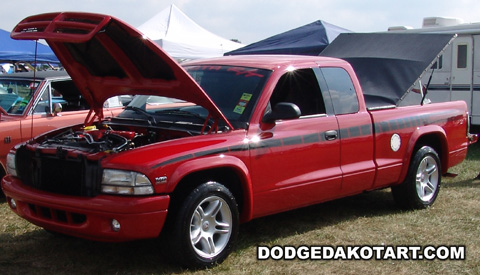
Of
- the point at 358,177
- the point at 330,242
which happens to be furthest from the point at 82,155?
the point at 358,177

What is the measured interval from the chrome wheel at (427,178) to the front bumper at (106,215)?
344 centimetres

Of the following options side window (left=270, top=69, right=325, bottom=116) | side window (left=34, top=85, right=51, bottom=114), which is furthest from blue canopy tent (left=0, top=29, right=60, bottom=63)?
side window (left=270, top=69, right=325, bottom=116)

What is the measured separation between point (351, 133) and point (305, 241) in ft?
3.80

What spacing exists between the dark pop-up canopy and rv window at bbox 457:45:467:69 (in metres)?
5.30

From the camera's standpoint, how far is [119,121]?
539cm

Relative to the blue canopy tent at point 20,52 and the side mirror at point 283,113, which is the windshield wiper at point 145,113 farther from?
the blue canopy tent at point 20,52

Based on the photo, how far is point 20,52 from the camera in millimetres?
16156

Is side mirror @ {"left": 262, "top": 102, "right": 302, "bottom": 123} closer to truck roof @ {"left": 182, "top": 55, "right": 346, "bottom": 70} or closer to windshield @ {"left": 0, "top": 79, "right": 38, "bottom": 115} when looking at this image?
truck roof @ {"left": 182, "top": 55, "right": 346, "bottom": 70}

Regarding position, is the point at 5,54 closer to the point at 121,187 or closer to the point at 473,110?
the point at 473,110

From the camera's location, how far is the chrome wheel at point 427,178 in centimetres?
643

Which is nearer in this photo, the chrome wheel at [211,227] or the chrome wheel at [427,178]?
the chrome wheel at [211,227]

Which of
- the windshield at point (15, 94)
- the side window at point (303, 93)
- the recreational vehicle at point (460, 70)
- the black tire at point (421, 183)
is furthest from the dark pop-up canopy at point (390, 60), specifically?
the recreational vehicle at point (460, 70)

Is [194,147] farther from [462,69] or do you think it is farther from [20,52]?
[20,52]

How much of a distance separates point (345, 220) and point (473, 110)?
7388 mm
